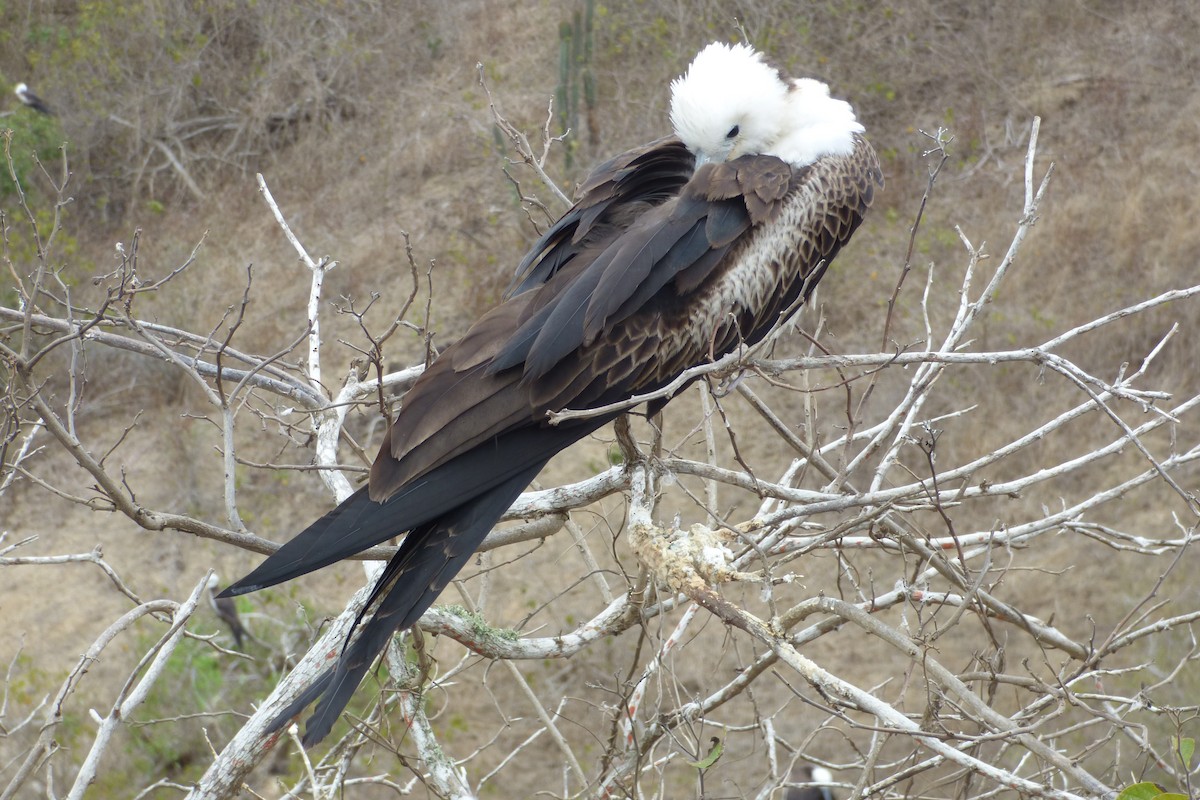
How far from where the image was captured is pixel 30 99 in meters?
8.88

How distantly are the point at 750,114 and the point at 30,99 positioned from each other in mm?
7569

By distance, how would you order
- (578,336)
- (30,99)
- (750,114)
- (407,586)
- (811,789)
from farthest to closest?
(30,99)
(811,789)
(750,114)
(578,336)
(407,586)

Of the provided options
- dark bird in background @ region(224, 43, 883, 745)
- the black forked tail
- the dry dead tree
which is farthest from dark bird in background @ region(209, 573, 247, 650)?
the black forked tail

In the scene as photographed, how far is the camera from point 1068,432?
696 centimetres

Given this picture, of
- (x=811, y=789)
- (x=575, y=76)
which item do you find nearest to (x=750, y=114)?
(x=811, y=789)

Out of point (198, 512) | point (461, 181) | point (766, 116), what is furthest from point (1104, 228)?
point (198, 512)

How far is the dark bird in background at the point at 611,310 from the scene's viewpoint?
2.25 meters

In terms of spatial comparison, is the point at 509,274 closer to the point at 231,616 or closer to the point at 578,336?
the point at 231,616

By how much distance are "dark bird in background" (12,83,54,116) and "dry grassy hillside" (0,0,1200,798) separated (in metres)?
0.16

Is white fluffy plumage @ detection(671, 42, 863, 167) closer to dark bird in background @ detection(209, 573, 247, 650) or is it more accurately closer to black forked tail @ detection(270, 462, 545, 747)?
black forked tail @ detection(270, 462, 545, 747)

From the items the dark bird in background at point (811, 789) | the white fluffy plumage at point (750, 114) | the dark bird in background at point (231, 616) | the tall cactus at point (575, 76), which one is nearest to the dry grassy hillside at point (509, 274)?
the tall cactus at point (575, 76)

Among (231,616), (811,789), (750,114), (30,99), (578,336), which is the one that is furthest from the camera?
(30,99)

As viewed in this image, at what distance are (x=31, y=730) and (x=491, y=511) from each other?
16.1 feet

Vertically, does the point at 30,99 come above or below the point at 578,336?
above
